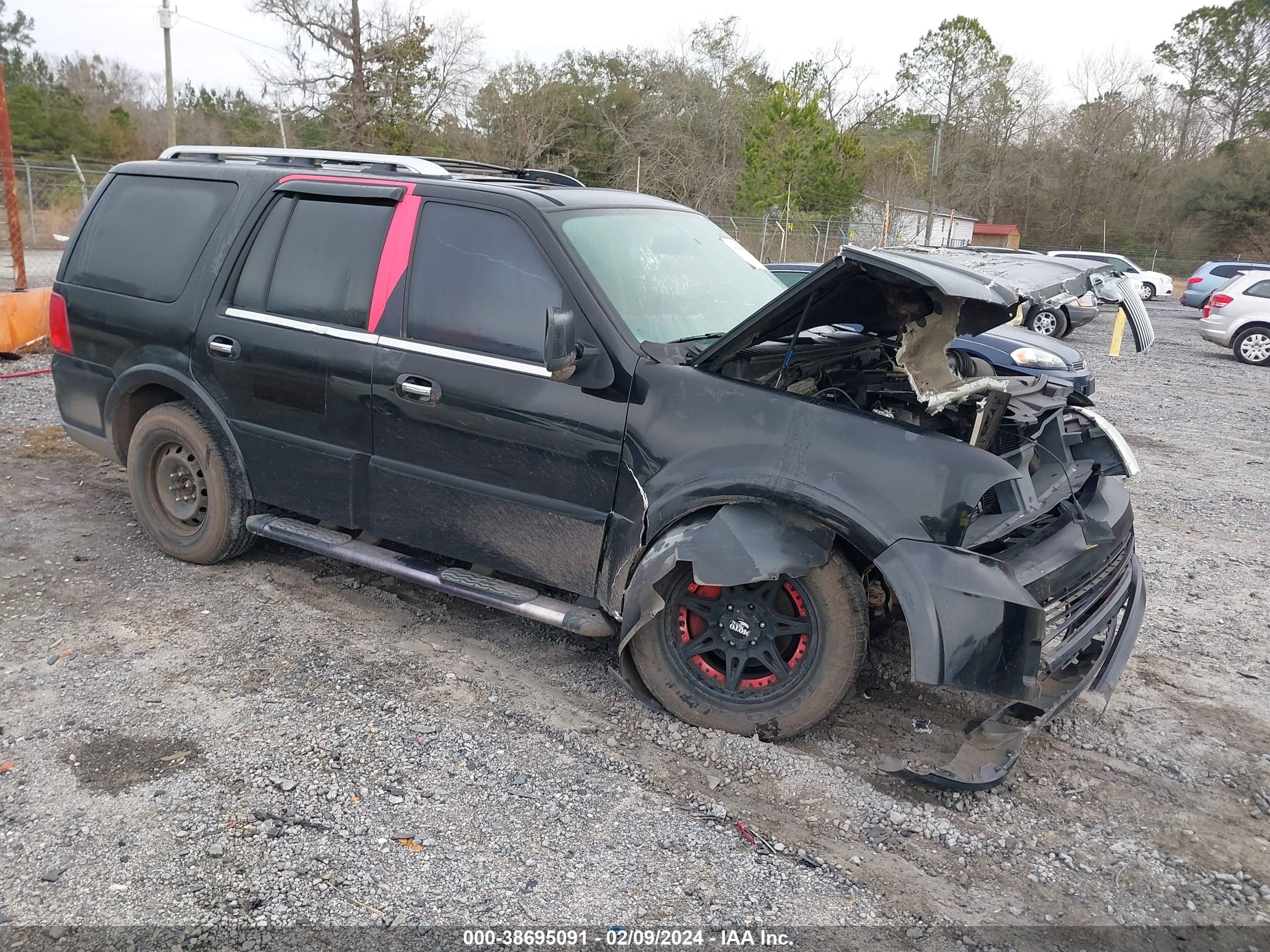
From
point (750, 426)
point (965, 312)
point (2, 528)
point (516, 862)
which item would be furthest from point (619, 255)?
point (2, 528)

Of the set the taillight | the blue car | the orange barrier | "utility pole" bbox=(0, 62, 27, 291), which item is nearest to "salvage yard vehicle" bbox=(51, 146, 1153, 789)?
the taillight

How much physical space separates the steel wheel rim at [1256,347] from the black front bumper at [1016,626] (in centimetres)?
1509

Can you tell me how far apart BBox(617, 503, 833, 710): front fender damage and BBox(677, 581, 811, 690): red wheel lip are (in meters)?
0.13

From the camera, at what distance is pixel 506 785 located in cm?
317

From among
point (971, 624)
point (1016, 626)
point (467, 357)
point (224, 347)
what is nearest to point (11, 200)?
point (224, 347)

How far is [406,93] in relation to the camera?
35.6m

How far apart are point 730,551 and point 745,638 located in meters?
0.42

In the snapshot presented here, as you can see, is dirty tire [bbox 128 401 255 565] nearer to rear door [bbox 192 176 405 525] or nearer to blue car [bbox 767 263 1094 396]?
rear door [bbox 192 176 405 525]

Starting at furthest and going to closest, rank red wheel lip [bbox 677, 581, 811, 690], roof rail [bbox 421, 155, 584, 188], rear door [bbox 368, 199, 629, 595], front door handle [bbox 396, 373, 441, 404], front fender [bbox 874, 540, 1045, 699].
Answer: roof rail [bbox 421, 155, 584, 188], front door handle [bbox 396, 373, 441, 404], rear door [bbox 368, 199, 629, 595], red wheel lip [bbox 677, 581, 811, 690], front fender [bbox 874, 540, 1045, 699]

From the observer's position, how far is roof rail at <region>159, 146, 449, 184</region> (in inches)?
167

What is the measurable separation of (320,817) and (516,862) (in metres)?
0.67

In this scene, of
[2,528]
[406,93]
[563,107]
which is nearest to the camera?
[2,528]

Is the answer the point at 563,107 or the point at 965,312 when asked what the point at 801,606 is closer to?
the point at 965,312

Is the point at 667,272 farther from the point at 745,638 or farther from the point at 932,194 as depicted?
the point at 932,194
